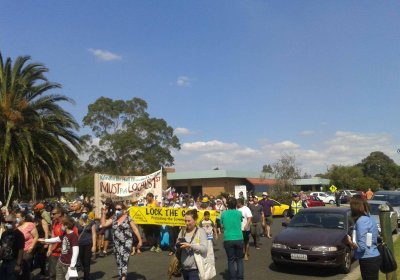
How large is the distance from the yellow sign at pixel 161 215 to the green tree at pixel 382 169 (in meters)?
98.8

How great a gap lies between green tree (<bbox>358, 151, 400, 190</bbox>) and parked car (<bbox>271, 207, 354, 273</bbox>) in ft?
325

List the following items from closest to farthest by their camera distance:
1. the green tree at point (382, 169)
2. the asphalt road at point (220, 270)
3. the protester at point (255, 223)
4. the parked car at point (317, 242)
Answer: the parked car at point (317, 242) < the asphalt road at point (220, 270) < the protester at point (255, 223) < the green tree at point (382, 169)

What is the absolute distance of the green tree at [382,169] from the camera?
10350 centimetres

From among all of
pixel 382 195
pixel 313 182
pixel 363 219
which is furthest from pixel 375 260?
pixel 313 182

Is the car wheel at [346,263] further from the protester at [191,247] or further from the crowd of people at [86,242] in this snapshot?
the protester at [191,247]

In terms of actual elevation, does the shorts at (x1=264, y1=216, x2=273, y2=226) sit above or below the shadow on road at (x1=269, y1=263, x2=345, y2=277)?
above

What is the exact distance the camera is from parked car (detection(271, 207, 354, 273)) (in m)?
9.59

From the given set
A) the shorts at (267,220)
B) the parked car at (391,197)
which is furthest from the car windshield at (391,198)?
the shorts at (267,220)

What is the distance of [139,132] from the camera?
50.1m

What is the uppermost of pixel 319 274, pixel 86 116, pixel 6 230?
pixel 86 116

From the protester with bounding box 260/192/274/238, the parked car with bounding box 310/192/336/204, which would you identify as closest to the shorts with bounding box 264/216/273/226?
the protester with bounding box 260/192/274/238

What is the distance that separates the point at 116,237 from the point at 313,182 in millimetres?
74012

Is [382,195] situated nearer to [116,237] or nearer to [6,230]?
[116,237]

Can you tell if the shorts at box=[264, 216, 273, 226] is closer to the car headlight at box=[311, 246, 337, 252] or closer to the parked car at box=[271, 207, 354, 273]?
the parked car at box=[271, 207, 354, 273]
